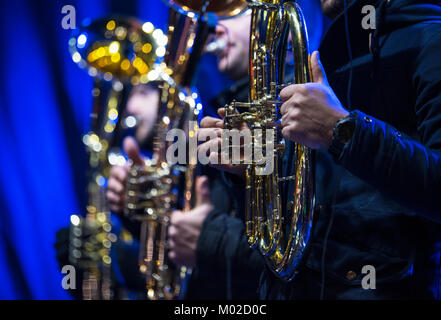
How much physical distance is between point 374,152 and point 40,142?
91.8 inches

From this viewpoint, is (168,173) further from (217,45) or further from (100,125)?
(100,125)

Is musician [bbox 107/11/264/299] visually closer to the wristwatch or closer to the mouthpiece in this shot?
the mouthpiece

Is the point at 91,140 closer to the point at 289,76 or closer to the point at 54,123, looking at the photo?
the point at 54,123

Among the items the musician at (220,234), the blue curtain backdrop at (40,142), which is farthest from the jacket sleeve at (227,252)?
the blue curtain backdrop at (40,142)

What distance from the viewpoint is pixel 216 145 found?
3.76 feet

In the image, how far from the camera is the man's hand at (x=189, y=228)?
1755mm

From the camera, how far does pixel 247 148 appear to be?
108cm

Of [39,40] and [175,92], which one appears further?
[39,40]

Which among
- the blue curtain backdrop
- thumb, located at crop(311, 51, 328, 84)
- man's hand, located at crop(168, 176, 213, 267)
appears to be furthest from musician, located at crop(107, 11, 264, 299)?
the blue curtain backdrop

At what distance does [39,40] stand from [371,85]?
2122mm

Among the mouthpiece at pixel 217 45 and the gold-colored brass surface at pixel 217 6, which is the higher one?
the gold-colored brass surface at pixel 217 6

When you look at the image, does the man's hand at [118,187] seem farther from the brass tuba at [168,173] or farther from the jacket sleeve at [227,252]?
the jacket sleeve at [227,252]
